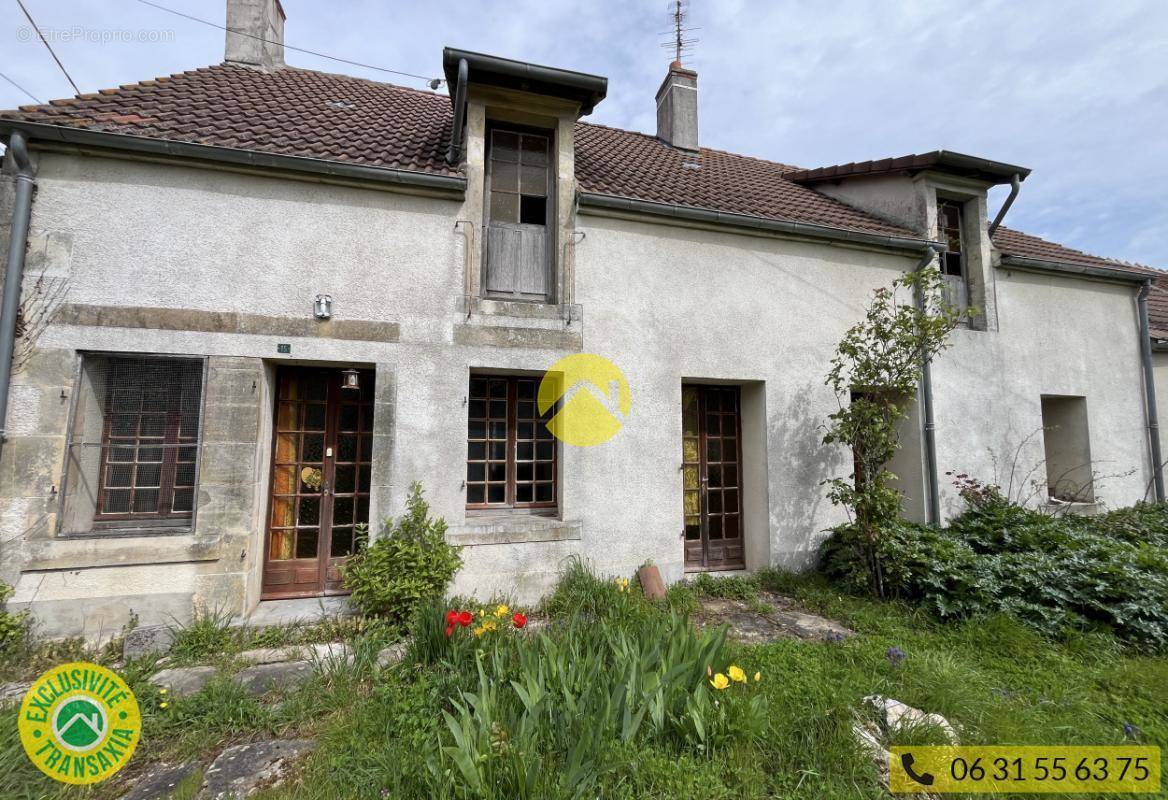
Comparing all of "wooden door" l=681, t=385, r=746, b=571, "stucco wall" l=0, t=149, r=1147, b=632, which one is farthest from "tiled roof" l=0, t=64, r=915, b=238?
"wooden door" l=681, t=385, r=746, b=571

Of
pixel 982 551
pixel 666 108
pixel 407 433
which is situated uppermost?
pixel 666 108

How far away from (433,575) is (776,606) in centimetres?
355

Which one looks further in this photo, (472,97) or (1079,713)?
(472,97)

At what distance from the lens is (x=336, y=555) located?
501 cm

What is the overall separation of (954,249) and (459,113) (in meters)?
7.31

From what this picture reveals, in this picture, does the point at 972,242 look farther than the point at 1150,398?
No

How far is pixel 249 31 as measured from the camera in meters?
6.94

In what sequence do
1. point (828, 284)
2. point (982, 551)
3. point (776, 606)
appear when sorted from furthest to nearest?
point (828, 284)
point (982, 551)
point (776, 606)

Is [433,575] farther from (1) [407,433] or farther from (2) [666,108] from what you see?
(2) [666,108]

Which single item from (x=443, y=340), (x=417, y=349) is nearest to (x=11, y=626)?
(x=417, y=349)

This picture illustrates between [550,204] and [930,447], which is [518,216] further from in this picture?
[930,447]

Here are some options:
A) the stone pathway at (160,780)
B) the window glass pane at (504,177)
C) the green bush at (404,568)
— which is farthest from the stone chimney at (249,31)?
the stone pathway at (160,780)

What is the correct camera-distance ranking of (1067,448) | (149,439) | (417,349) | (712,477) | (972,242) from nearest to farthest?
(149,439)
(417,349)
(712,477)
(972,242)
(1067,448)

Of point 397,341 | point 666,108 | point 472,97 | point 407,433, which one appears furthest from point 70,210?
point 666,108
